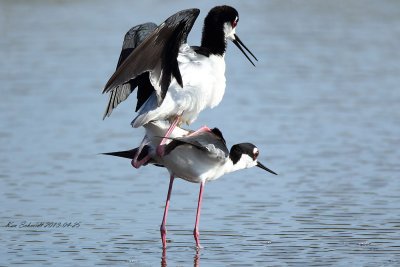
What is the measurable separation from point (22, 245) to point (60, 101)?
516cm

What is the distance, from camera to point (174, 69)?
6.06 metres

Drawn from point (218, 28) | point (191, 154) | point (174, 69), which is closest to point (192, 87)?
point (174, 69)

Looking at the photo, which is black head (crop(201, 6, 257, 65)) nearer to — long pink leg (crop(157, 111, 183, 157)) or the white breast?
the white breast

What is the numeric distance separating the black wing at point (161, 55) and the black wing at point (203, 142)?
1.23 ft

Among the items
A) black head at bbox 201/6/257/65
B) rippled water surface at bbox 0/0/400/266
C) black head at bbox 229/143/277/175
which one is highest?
black head at bbox 201/6/257/65

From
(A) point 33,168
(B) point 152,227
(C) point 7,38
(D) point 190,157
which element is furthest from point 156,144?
(C) point 7,38

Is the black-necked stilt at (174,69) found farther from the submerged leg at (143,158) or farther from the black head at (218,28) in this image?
the submerged leg at (143,158)

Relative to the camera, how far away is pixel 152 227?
666 cm

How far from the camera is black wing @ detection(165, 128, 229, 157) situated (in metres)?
6.23

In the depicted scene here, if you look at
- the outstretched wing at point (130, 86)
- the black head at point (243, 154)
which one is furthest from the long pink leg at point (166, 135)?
the black head at point (243, 154)

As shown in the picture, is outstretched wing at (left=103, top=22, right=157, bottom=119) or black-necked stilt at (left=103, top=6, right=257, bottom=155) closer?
black-necked stilt at (left=103, top=6, right=257, bottom=155)

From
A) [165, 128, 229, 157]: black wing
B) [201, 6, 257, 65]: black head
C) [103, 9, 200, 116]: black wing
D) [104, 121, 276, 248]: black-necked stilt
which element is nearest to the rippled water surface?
[104, 121, 276, 248]: black-necked stilt

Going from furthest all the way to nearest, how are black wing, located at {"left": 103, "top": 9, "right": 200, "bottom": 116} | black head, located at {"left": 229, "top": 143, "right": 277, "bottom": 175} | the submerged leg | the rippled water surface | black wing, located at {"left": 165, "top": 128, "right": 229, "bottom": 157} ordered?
black head, located at {"left": 229, "top": 143, "right": 277, "bottom": 175}, the submerged leg, black wing, located at {"left": 165, "top": 128, "right": 229, "bottom": 157}, the rippled water surface, black wing, located at {"left": 103, "top": 9, "right": 200, "bottom": 116}

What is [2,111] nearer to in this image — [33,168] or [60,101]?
[60,101]
